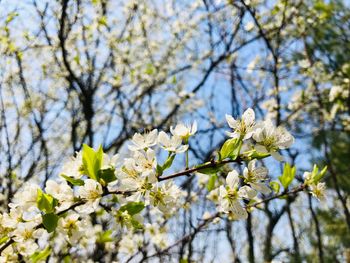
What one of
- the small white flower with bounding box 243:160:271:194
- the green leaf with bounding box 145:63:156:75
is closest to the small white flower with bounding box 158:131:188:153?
the small white flower with bounding box 243:160:271:194

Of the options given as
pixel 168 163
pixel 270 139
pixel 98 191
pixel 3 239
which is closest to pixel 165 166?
pixel 168 163

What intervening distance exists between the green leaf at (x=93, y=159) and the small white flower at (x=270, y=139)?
1.57 ft

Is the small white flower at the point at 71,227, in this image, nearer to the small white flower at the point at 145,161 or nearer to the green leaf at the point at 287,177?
the small white flower at the point at 145,161

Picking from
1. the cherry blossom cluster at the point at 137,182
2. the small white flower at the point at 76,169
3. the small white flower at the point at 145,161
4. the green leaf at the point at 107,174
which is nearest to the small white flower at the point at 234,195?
the cherry blossom cluster at the point at 137,182

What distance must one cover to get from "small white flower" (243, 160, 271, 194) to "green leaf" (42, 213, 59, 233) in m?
0.62

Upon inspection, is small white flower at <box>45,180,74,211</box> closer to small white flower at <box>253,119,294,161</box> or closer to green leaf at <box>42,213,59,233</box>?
green leaf at <box>42,213,59,233</box>

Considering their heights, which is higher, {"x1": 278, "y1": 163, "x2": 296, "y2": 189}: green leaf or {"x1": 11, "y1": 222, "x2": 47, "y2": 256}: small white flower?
{"x1": 278, "y1": 163, "x2": 296, "y2": 189}: green leaf

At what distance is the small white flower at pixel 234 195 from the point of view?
4.16ft

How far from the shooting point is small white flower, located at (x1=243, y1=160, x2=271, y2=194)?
1.27 meters

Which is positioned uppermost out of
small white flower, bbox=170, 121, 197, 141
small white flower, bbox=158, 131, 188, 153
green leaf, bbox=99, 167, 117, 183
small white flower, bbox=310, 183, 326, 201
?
small white flower, bbox=170, 121, 197, 141

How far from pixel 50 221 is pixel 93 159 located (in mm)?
228

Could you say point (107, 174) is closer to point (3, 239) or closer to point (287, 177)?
point (3, 239)

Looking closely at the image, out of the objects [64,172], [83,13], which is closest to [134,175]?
[64,172]

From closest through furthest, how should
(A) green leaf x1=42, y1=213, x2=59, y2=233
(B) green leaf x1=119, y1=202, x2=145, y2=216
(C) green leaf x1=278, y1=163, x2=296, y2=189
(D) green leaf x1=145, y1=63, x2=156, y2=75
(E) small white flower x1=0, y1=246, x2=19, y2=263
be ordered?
(A) green leaf x1=42, y1=213, x2=59, y2=233
(B) green leaf x1=119, y1=202, x2=145, y2=216
(E) small white flower x1=0, y1=246, x2=19, y2=263
(C) green leaf x1=278, y1=163, x2=296, y2=189
(D) green leaf x1=145, y1=63, x2=156, y2=75
